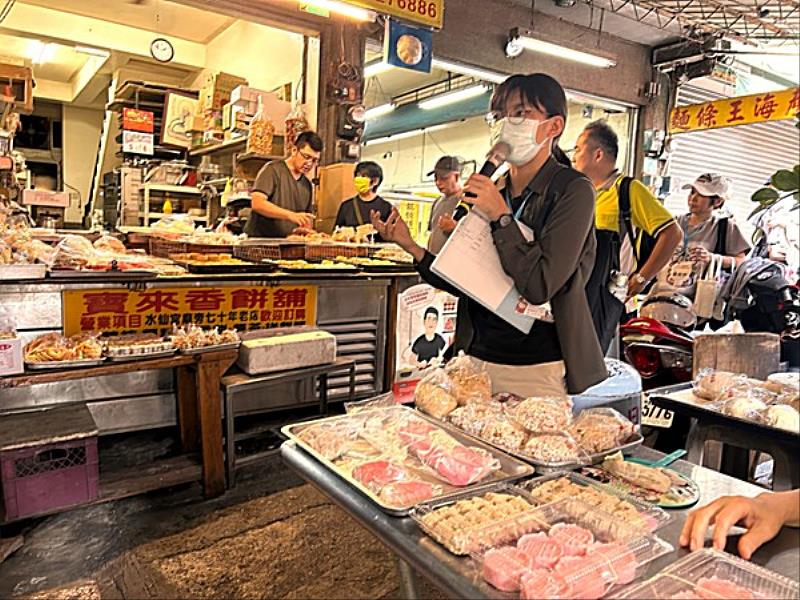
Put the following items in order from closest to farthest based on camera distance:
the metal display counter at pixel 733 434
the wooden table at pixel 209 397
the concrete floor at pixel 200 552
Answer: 1. the metal display counter at pixel 733 434
2. the concrete floor at pixel 200 552
3. the wooden table at pixel 209 397

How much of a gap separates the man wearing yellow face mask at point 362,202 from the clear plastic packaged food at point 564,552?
12.8 ft

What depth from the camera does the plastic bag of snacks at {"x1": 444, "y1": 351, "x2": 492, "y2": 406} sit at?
1582mm

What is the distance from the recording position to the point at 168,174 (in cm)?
724

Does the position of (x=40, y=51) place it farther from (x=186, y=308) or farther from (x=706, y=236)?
(x=706, y=236)

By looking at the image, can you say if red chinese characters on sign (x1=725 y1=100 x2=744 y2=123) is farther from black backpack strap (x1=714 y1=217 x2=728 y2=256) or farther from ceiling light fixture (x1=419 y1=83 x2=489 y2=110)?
ceiling light fixture (x1=419 y1=83 x2=489 y2=110)

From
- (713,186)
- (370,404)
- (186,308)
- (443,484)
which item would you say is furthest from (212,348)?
(713,186)

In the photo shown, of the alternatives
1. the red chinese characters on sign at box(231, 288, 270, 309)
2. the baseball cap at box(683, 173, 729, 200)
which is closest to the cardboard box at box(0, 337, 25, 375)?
the red chinese characters on sign at box(231, 288, 270, 309)

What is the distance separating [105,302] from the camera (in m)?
Answer: 3.08

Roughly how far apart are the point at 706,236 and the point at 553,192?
3323mm

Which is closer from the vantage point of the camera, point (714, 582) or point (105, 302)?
point (714, 582)

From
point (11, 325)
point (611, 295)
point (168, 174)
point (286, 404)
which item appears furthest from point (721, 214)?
point (168, 174)

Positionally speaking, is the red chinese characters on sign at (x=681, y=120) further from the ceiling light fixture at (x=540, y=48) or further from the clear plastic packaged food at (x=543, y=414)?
the ceiling light fixture at (x=540, y=48)

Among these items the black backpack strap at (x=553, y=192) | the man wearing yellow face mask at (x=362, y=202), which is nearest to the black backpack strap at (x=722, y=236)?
the man wearing yellow face mask at (x=362, y=202)

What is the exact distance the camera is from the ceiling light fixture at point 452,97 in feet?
24.3
